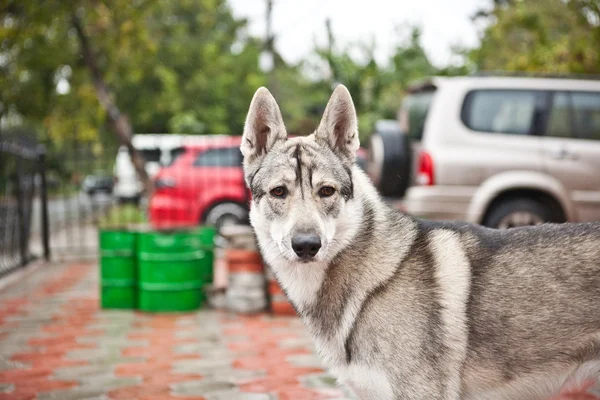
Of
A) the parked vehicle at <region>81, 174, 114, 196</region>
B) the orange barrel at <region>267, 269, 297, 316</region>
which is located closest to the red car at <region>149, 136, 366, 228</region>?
the parked vehicle at <region>81, 174, 114, 196</region>

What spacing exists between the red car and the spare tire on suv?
409 cm

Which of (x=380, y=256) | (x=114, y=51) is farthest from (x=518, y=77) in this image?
(x=114, y=51)

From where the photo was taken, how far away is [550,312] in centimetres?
261

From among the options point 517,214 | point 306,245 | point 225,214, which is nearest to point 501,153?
point 517,214

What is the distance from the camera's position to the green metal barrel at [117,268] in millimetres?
7023

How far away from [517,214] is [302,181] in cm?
477

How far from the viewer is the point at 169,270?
22.3 ft

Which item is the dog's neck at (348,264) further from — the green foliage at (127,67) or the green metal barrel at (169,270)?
the green foliage at (127,67)

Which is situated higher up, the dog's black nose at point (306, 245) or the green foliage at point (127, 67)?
the green foliage at point (127, 67)

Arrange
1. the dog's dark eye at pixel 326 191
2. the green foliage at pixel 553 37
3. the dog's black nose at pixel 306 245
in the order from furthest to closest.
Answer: the green foliage at pixel 553 37 < the dog's dark eye at pixel 326 191 < the dog's black nose at pixel 306 245

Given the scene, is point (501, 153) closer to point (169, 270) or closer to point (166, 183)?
point (169, 270)

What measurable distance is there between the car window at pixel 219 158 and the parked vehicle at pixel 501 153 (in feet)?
15.3

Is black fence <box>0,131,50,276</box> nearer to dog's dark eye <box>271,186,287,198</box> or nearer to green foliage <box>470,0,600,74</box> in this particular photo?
dog's dark eye <box>271,186,287,198</box>

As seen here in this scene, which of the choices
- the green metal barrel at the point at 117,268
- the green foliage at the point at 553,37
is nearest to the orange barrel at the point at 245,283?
the green metal barrel at the point at 117,268
